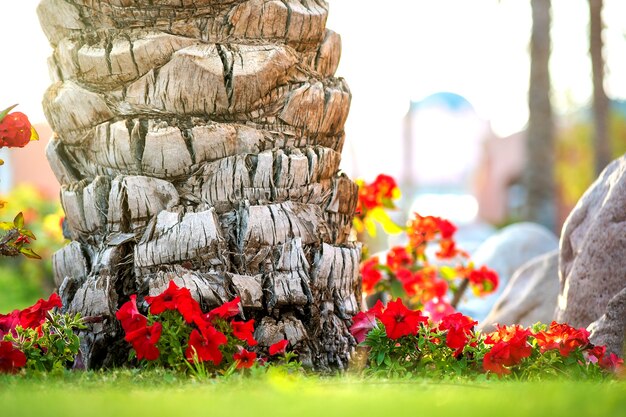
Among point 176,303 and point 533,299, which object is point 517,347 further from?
point 533,299

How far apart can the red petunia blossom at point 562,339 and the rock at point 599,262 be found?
2.87 ft

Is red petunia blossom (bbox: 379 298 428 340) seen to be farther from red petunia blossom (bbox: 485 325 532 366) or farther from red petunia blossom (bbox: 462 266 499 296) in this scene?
red petunia blossom (bbox: 462 266 499 296)

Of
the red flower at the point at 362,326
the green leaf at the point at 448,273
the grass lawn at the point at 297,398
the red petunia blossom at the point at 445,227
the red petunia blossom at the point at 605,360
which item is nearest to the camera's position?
the grass lawn at the point at 297,398

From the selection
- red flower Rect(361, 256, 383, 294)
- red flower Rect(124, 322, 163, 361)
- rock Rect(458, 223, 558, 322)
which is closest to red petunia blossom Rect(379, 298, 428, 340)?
red flower Rect(124, 322, 163, 361)

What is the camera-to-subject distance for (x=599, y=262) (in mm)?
5406

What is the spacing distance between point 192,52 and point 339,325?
1630 millimetres

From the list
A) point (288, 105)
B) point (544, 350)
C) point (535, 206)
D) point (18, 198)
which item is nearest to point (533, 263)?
point (544, 350)

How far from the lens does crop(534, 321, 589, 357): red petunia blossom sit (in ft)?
14.0

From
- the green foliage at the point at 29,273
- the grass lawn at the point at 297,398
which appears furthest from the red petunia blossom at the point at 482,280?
the green foliage at the point at 29,273

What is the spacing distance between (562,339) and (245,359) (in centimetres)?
167

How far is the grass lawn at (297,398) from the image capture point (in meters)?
2.59

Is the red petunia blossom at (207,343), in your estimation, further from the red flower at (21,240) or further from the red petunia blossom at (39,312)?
the red flower at (21,240)

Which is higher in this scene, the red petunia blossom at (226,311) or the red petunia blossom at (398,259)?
the red petunia blossom at (226,311)

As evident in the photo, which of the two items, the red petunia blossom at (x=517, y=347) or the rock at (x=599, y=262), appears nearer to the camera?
the red petunia blossom at (x=517, y=347)
